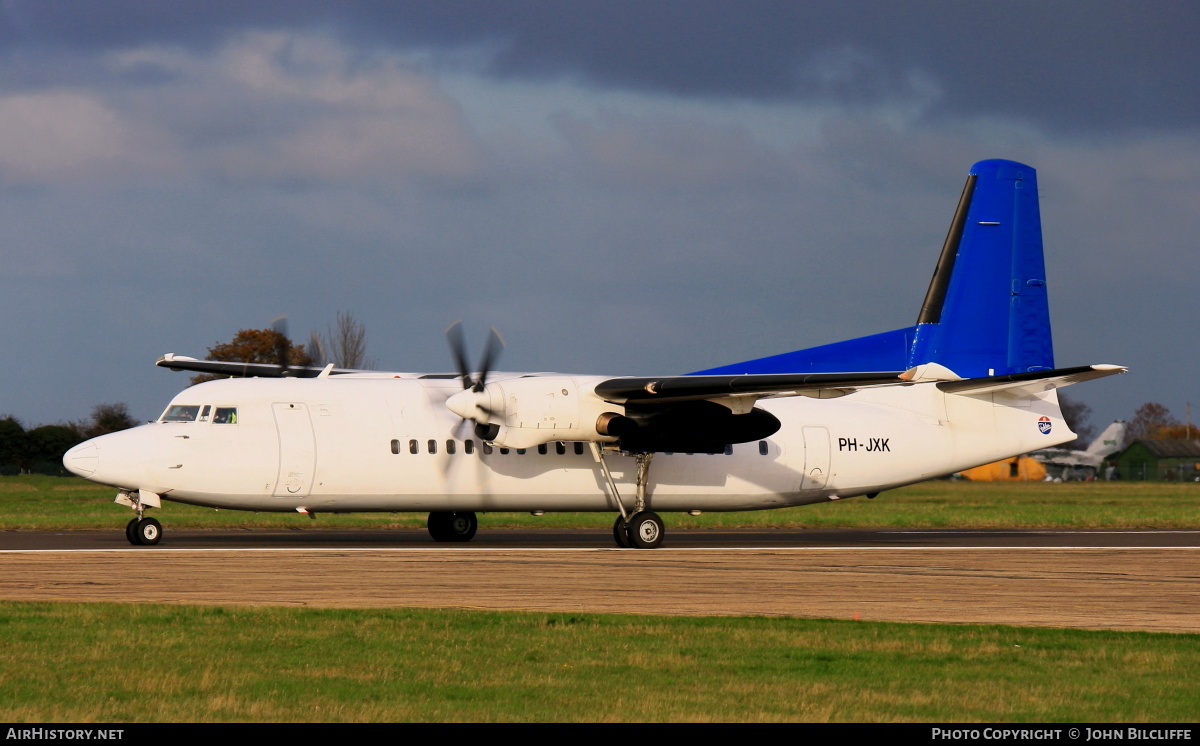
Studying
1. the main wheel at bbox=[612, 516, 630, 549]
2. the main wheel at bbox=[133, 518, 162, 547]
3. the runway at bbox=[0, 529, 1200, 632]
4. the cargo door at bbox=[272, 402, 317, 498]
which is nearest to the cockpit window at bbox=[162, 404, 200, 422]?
the cargo door at bbox=[272, 402, 317, 498]

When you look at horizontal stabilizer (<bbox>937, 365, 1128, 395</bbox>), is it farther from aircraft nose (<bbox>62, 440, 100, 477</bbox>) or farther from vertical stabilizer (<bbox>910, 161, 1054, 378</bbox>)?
aircraft nose (<bbox>62, 440, 100, 477</bbox>)

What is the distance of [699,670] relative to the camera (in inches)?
404

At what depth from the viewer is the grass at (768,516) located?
1277 inches

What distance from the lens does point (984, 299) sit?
1071 inches

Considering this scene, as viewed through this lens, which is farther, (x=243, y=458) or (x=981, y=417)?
(x=981, y=417)

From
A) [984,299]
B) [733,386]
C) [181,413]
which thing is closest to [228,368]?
[181,413]

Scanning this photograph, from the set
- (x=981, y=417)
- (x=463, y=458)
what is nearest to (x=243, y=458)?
(x=463, y=458)

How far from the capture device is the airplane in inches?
872

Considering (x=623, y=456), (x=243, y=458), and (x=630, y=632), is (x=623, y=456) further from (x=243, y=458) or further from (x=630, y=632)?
(x=630, y=632)

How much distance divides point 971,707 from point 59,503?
38.0 metres

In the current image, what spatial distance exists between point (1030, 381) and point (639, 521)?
7455 mm

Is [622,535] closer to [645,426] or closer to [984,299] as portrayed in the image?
[645,426]

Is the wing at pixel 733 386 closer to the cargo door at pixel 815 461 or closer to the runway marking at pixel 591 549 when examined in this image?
the runway marking at pixel 591 549

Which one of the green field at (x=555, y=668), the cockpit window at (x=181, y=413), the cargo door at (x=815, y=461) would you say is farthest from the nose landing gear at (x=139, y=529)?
the cargo door at (x=815, y=461)
